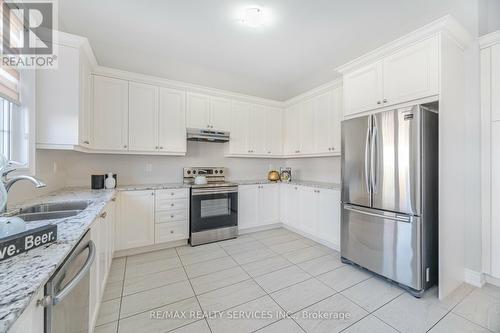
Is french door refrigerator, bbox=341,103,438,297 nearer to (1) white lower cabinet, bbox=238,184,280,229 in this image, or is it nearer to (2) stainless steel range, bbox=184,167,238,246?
(1) white lower cabinet, bbox=238,184,280,229

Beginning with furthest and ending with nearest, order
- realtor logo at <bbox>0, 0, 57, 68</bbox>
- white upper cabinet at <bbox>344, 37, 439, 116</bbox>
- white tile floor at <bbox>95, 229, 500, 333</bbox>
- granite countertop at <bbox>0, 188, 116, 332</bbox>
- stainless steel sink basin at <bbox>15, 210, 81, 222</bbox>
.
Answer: white upper cabinet at <bbox>344, 37, 439, 116</bbox>, realtor logo at <bbox>0, 0, 57, 68</bbox>, white tile floor at <bbox>95, 229, 500, 333</bbox>, stainless steel sink basin at <bbox>15, 210, 81, 222</bbox>, granite countertop at <bbox>0, 188, 116, 332</bbox>

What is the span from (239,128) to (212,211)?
157 centimetres

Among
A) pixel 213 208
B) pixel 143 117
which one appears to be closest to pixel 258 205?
pixel 213 208

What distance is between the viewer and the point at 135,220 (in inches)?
111

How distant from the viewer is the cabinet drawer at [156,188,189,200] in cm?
296

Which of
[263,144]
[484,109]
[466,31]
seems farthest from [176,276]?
[466,31]

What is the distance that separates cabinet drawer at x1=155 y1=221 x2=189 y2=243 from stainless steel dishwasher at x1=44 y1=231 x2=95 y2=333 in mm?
1722

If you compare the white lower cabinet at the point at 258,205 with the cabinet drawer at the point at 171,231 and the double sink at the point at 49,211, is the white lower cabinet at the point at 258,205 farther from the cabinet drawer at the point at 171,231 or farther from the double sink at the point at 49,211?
the double sink at the point at 49,211

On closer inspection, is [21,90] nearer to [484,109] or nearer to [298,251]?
[298,251]

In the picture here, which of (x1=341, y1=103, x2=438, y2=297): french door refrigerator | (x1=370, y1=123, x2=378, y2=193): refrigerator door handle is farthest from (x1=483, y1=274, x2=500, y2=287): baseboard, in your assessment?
(x1=370, y1=123, x2=378, y2=193): refrigerator door handle

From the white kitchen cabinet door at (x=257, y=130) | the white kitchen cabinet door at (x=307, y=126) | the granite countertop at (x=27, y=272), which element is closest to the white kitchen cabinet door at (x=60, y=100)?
the granite countertop at (x=27, y=272)

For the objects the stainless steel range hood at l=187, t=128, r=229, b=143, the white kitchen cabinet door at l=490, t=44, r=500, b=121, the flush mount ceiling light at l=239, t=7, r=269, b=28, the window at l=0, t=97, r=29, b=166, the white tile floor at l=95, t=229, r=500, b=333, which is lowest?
the white tile floor at l=95, t=229, r=500, b=333

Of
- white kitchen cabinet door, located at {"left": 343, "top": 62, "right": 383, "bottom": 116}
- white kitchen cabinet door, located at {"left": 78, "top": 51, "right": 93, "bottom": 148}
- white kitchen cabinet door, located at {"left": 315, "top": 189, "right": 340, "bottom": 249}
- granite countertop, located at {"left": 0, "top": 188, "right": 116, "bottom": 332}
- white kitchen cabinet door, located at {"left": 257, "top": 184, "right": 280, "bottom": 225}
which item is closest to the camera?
granite countertop, located at {"left": 0, "top": 188, "right": 116, "bottom": 332}

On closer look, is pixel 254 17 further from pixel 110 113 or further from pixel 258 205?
pixel 258 205
